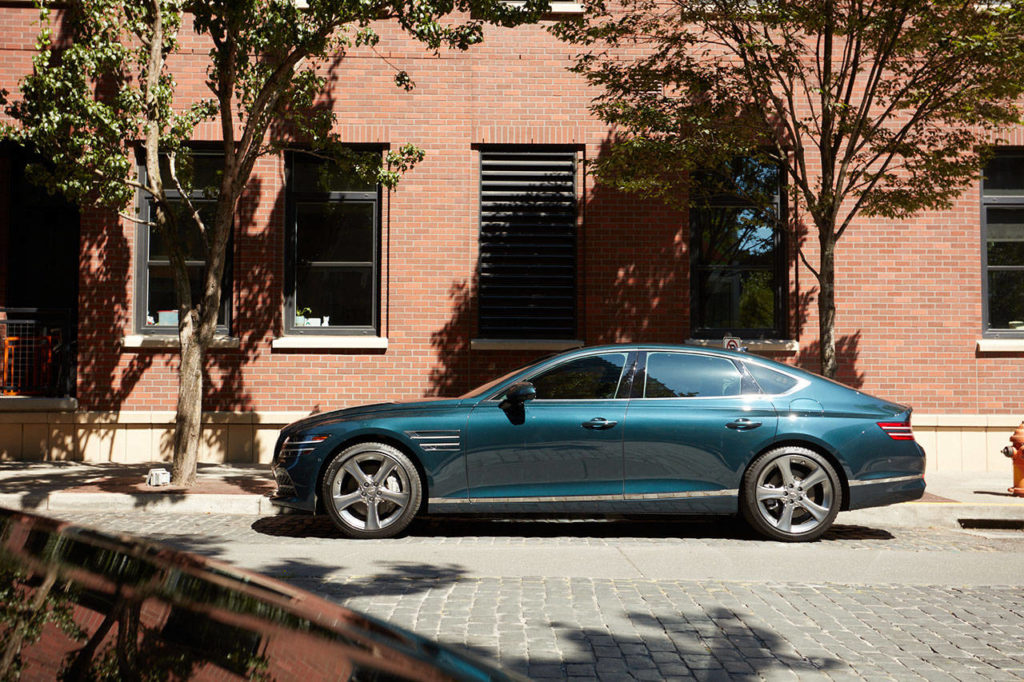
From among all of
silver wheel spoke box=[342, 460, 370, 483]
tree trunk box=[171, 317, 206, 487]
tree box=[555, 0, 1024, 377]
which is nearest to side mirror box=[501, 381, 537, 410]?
silver wheel spoke box=[342, 460, 370, 483]

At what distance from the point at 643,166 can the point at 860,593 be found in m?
6.10

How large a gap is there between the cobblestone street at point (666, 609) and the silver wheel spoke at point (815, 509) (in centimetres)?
24

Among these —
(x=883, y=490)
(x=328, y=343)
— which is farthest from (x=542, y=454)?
(x=328, y=343)

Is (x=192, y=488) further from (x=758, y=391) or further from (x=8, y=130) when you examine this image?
(x=758, y=391)

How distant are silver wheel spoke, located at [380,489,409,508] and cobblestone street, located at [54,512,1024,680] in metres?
0.31

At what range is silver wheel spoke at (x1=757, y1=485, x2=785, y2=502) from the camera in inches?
298

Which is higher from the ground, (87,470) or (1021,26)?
(1021,26)

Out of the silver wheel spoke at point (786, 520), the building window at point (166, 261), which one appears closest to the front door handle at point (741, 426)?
the silver wheel spoke at point (786, 520)

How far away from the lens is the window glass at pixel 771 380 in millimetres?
7816

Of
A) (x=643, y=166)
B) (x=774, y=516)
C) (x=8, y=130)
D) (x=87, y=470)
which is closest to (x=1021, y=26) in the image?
(x=643, y=166)

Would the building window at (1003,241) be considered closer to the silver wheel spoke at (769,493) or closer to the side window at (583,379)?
the silver wheel spoke at (769,493)

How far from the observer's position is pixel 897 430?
7691mm

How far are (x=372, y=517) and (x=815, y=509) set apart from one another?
11.9 feet

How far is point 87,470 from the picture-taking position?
1153cm
